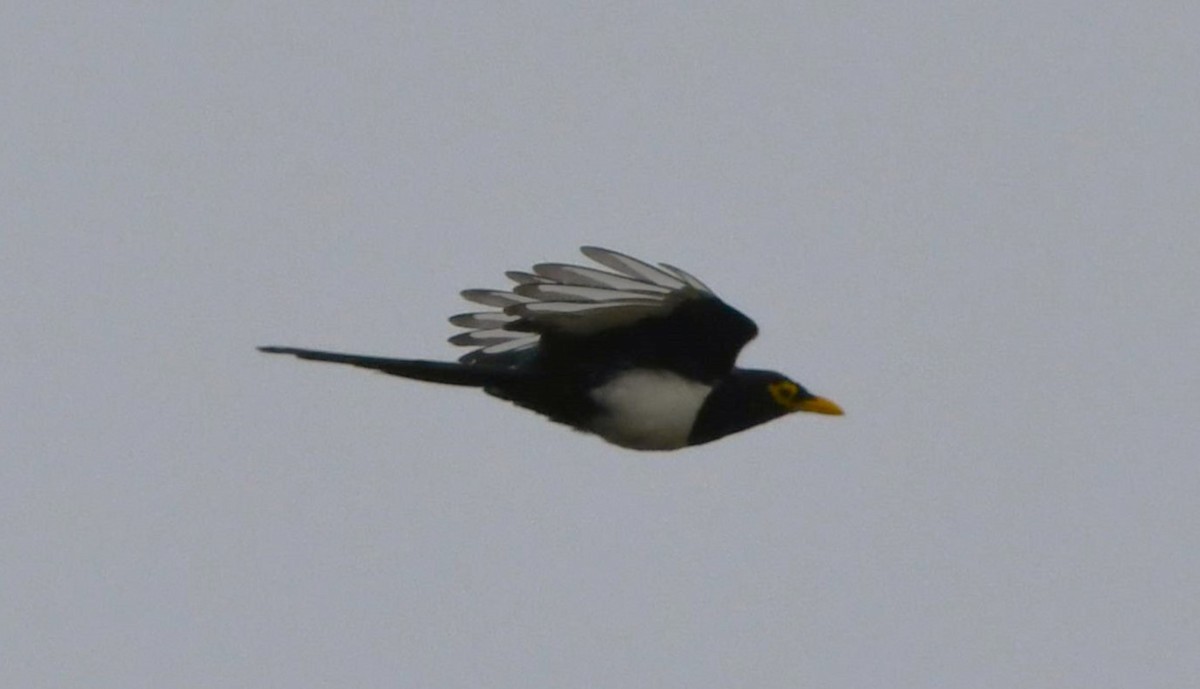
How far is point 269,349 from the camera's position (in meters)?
9.87

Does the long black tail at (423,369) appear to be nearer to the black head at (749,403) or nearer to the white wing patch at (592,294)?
the white wing patch at (592,294)

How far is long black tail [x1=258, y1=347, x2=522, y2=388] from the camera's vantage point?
9.90 m

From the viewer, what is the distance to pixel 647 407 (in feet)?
34.5

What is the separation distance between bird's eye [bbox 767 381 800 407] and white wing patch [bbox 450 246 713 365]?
3.04 ft

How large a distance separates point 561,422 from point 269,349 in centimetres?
155

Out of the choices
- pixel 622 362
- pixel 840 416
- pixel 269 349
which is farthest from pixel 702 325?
pixel 269 349

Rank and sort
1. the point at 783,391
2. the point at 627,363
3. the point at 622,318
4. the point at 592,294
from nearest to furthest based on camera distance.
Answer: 1. the point at 592,294
2. the point at 622,318
3. the point at 627,363
4. the point at 783,391

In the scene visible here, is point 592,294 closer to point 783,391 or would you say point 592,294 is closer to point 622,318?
point 622,318

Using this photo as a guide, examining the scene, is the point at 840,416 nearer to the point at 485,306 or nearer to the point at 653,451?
the point at 653,451

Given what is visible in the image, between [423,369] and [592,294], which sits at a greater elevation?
[592,294]

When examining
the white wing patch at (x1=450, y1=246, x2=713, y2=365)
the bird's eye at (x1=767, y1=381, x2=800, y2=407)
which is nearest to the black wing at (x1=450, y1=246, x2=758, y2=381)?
the white wing patch at (x1=450, y1=246, x2=713, y2=365)

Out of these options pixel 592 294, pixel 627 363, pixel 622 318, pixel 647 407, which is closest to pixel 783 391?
pixel 647 407

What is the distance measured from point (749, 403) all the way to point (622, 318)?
36.0 inches

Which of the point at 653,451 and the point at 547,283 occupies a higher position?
the point at 547,283
